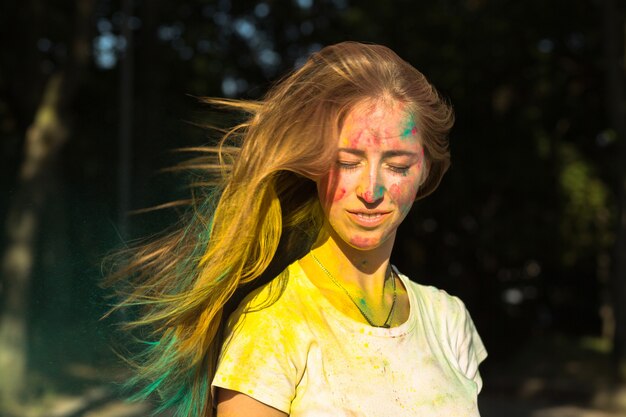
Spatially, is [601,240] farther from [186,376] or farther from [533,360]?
[186,376]

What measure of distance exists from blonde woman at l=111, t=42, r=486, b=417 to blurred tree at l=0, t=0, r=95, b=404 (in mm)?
4445

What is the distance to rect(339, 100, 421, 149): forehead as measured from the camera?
2.04 metres

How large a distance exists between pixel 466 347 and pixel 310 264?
0.48 m

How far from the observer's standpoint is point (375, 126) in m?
2.04

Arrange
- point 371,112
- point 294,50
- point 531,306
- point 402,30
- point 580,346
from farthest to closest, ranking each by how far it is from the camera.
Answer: point 531,306 < point 580,346 < point 294,50 < point 402,30 < point 371,112

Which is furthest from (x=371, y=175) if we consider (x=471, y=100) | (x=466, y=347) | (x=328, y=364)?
(x=471, y=100)

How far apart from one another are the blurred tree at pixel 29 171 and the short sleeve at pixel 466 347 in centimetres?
445

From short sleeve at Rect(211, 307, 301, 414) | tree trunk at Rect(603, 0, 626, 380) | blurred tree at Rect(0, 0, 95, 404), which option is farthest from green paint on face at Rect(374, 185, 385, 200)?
tree trunk at Rect(603, 0, 626, 380)

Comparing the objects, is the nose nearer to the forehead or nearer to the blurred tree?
the forehead

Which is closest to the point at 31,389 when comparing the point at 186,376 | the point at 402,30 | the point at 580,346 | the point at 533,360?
the point at 186,376

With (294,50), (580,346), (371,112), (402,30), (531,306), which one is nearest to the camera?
(371,112)

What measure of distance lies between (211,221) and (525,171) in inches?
503

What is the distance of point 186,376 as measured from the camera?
6.77 feet

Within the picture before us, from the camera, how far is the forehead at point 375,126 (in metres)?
2.04
